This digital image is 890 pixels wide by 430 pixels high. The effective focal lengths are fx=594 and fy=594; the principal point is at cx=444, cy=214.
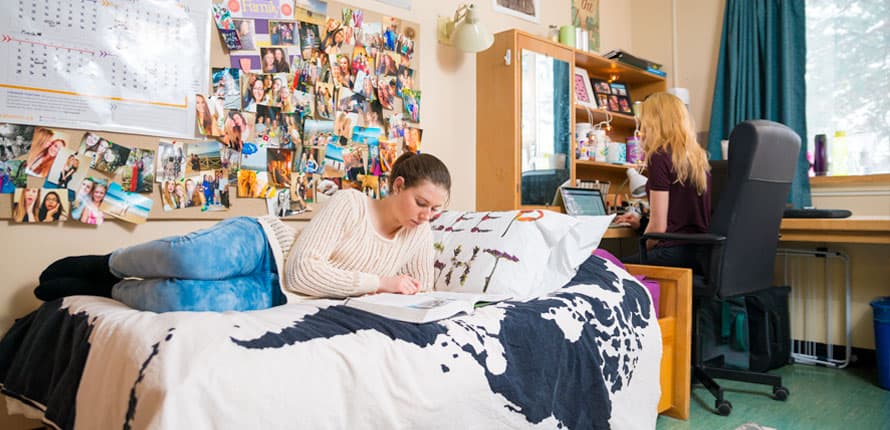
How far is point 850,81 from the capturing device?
305cm

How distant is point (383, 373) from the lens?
3.56 feet

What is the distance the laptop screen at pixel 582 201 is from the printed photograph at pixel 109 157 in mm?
1823

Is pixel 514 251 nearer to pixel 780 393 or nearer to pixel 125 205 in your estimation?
pixel 125 205

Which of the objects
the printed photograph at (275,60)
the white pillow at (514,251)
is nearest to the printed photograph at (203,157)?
the printed photograph at (275,60)

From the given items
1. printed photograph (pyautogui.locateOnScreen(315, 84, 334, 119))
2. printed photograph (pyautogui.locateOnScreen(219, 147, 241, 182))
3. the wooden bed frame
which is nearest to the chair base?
the wooden bed frame

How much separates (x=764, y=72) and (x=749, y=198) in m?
1.41

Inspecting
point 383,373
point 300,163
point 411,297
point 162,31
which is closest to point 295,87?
point 300,163

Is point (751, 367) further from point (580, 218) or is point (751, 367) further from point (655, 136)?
point (580, 218)

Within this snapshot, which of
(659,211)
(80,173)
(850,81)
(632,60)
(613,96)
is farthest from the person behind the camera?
(613,96)

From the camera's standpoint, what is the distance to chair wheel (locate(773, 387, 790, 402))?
7.50 feet

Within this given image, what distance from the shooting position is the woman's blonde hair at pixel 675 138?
239cm

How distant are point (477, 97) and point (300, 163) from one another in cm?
102

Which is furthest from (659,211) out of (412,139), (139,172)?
(139,172)

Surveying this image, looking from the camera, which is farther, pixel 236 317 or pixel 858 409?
pixel 858 409
